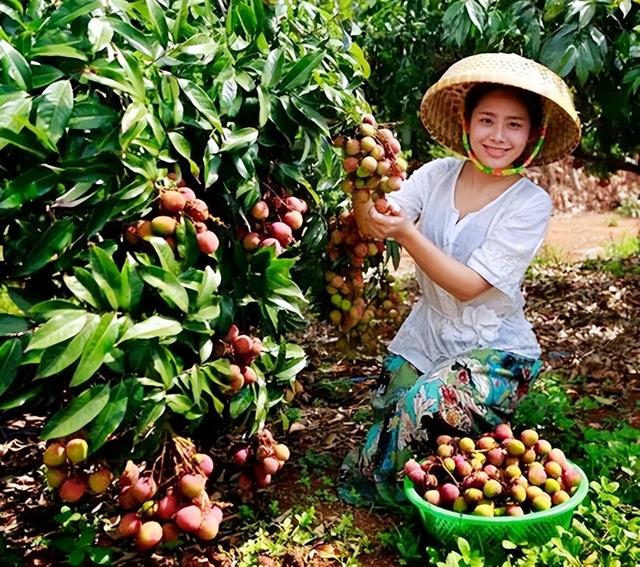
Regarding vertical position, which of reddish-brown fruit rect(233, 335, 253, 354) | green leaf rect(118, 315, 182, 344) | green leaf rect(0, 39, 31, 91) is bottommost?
reddish-brown fruit rect(233, 335, 253, 354)

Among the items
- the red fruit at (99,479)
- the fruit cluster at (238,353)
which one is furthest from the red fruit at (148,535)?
the fruit cluster at (238,353)

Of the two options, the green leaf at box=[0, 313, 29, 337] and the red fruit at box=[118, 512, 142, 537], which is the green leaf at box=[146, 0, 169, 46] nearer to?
the green leaf at box=[0, 313, 29, 337]

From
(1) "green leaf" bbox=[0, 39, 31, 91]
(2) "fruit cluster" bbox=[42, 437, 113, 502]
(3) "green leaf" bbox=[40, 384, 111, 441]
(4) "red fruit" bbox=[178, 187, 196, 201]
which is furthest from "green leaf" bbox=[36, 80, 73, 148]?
(2) "fruit cluster" bbox=[42, 437, 113, 502]

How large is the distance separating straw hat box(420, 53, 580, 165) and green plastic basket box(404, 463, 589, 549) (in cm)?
101

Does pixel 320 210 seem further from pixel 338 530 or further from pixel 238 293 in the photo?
pixel 338 530

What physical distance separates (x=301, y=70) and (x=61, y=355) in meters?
0.83

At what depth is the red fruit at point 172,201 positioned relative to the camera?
1.69 m

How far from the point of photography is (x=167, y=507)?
5.77 feet

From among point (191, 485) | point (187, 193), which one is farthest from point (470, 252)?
point (191, 485)

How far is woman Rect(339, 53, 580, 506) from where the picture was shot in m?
2.30

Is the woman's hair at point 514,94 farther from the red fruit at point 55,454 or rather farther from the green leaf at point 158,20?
the red fruit at point 55,454

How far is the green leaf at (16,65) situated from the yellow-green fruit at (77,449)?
651mm

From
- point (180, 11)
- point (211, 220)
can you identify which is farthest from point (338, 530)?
point (180, 11)

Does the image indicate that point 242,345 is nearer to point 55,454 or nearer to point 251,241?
point 251,241
